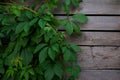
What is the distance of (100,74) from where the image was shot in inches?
73.5

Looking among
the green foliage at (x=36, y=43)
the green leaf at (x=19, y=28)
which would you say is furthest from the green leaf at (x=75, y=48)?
the green leaf at (x=19, y=28)

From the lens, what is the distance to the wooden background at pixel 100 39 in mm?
1845

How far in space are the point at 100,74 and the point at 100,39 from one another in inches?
9.7

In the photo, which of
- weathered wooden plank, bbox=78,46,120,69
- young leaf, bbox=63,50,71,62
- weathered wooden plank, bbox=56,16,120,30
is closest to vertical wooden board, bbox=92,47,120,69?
weathered wooden plank, bbox=78,46,120,69

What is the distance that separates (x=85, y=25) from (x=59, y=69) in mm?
368

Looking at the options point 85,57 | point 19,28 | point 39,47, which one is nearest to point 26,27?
point 19,28

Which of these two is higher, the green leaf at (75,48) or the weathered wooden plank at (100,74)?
the green leaf at (75,48)

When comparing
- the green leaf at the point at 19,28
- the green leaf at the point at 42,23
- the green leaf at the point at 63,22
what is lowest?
the green leaf at the point at 63,22

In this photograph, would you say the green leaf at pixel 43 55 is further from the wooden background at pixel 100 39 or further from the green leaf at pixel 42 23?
the wooden background at pixel 100 39

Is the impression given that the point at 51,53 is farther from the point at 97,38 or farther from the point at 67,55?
the point at 97,38

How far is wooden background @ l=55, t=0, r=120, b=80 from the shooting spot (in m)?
1.84

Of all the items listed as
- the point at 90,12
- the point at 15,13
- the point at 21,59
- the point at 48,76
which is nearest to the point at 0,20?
the point at 15,13

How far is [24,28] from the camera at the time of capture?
168 centimetres

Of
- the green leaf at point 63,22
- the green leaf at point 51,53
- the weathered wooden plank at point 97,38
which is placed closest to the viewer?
the green leaf at point 51,53
